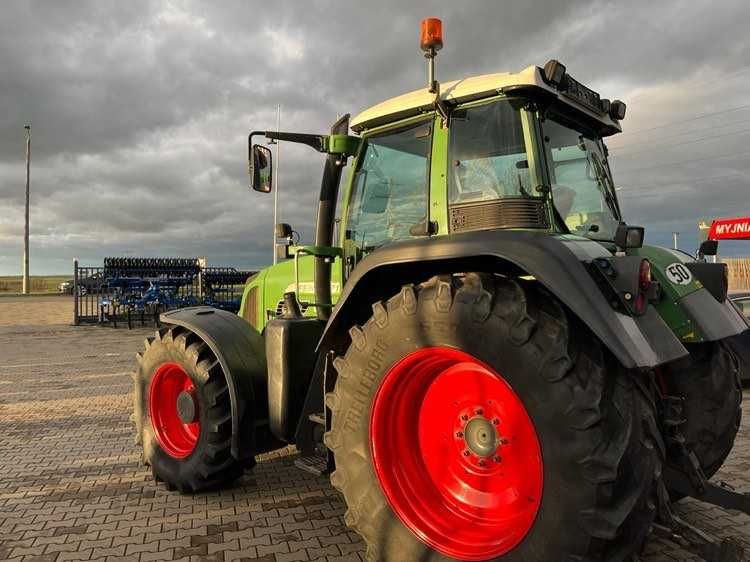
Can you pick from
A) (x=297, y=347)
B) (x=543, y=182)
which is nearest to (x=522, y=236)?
(x=543, y=182)

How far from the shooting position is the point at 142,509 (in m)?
3.72

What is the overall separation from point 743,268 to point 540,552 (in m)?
24.4

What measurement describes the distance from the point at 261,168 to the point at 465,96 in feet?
4.75

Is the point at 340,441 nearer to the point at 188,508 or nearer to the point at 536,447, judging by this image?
the point at 536,447

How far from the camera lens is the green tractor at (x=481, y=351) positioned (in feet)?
7.06

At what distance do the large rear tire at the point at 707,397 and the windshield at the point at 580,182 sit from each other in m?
0.87

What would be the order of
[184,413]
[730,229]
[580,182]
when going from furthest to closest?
[730,229] < [184,413] < [580,182]

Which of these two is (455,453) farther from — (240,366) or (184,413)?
(184,413)

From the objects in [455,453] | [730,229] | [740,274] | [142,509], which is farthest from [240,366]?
[740,274]

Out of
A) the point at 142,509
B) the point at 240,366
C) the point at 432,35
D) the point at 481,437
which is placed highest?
the point at 432,35

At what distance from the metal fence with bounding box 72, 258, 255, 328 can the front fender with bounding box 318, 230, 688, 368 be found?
14.3 metres

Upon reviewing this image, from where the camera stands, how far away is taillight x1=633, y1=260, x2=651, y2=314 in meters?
2.31

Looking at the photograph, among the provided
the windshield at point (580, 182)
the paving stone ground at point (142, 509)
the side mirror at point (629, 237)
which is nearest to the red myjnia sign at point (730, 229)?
the paving stone ground at point (142, 509)

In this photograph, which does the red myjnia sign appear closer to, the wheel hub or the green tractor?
the green tractor
